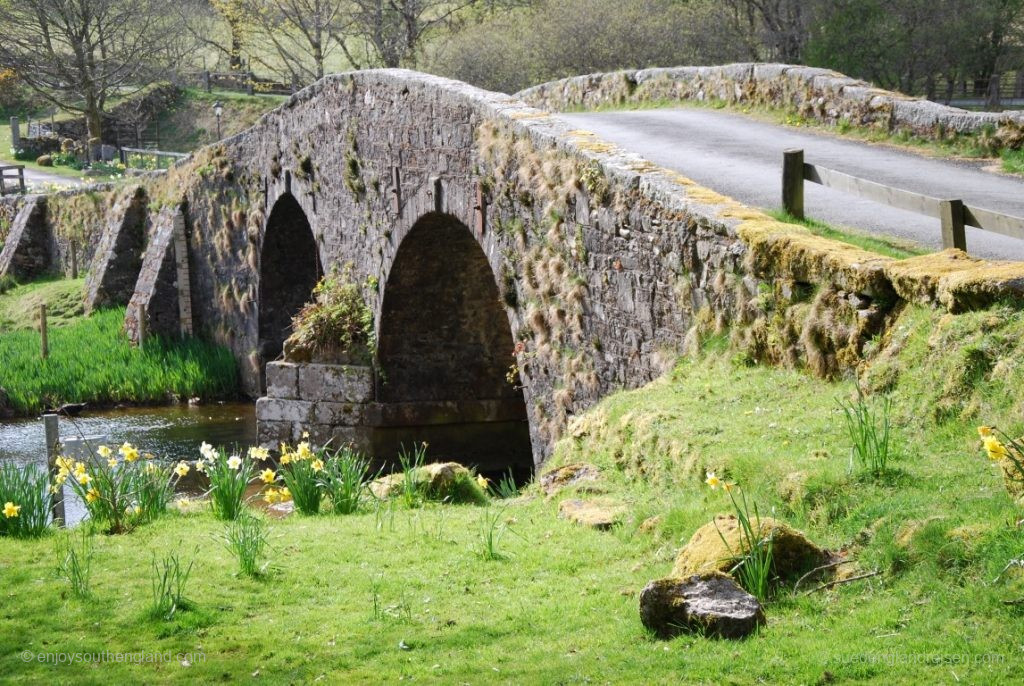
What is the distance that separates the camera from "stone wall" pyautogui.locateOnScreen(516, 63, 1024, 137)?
12.5 meters

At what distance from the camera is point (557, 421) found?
1034cm

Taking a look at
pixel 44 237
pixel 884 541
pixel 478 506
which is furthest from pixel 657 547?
pixel 44 237

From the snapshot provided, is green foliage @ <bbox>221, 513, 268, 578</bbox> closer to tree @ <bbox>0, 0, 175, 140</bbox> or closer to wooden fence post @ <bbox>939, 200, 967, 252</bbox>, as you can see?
wooden fence post @ <bbox>939, 200, 967, 252</bbox>

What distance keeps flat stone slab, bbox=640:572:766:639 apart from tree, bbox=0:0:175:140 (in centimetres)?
3751

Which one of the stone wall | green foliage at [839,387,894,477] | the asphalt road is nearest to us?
green foliage at [839,387,894,477]

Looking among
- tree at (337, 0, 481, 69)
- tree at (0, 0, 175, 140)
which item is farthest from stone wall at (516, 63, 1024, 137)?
tree at (0, 0, 175, 140)

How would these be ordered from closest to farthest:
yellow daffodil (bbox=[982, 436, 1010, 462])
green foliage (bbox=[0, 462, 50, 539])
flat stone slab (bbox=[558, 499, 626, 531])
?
1. yellow daffodil (bbox=[982, 436, 1010, 462])
2. flat stone slab (bbox=[558, 499, 626, 531])
3. green foliage (bbox=[0, 462, 50, 539])

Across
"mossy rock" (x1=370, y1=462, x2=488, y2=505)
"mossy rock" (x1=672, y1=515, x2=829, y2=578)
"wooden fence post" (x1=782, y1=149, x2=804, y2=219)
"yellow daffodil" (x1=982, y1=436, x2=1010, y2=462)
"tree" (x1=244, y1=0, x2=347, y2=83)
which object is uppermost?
"tree" (x1=244, y1=0, x2=347, y2=83)

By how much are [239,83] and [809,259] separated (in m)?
47.2

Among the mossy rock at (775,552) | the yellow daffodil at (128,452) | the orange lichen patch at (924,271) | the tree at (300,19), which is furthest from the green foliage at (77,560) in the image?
the tree at (300,19)

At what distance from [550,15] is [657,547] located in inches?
1166

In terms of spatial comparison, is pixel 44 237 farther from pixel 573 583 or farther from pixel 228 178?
pixel 573 583

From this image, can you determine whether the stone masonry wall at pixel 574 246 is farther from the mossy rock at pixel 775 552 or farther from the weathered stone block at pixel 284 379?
the mossy rock at pixel 775 552

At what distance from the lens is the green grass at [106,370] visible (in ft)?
68.1
